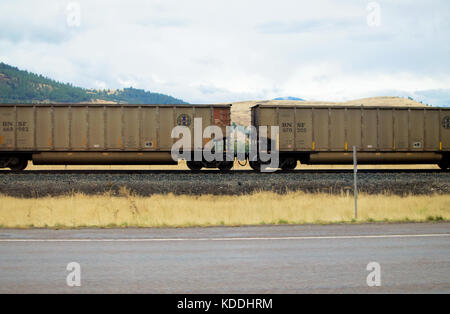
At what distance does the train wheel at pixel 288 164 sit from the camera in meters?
21.6

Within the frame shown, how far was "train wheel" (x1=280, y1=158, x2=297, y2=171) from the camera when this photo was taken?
2162cm

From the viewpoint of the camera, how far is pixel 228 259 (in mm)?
6480

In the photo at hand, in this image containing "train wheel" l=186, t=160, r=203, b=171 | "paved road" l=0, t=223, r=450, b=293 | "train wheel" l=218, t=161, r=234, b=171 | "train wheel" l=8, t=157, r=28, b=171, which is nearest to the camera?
"paved road" l=0, t=223, r=450, b=293

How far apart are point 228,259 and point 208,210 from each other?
6.32 metres

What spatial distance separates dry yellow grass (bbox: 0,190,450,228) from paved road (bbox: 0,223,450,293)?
4.99 ft

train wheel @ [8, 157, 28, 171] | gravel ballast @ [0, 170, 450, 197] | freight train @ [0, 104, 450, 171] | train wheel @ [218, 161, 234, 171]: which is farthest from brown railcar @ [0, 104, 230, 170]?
gravel ballast @ [0, 170, 450, 197]

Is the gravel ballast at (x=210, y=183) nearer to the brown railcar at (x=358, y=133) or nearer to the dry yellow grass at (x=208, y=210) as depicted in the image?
the dry yellow grass at (x=208, y=210)

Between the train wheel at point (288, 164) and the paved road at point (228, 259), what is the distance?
12.2 meters

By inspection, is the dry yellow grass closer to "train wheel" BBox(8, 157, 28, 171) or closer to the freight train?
the freight train

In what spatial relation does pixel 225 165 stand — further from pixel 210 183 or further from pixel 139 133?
pixel 139 133

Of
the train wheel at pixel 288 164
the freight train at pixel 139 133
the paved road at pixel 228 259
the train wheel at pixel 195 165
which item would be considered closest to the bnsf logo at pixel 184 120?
the freight train at pixel 139 133
